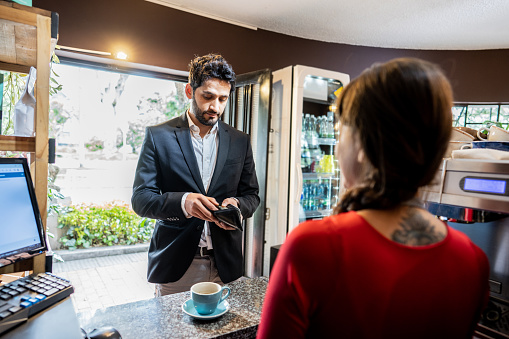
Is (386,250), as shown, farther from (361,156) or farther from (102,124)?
(102,124)

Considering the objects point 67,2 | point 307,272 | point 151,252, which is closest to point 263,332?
point 307,272

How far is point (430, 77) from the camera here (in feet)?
1.82

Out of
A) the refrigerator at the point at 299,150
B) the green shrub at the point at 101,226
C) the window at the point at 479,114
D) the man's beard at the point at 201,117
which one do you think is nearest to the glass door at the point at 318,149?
the refrigerator at the point at 299,150

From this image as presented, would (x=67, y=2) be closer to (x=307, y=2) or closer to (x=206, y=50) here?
(x=206, y=50)

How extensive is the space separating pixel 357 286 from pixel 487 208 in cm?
84

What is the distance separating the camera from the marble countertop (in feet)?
3.10

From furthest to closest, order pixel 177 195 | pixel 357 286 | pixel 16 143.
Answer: pixel 177 195 → pixel 16 143 → pixel 357 286

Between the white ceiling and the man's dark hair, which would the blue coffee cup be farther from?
the white ceiling

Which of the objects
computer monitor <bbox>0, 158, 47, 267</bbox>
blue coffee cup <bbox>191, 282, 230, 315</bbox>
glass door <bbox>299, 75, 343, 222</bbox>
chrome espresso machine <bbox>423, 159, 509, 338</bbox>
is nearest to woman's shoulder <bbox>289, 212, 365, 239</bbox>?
blue coffee cup <bbox>191, 282, 230, 315</bbox>

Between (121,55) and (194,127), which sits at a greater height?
(121,55)

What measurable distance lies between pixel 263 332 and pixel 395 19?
389 cm

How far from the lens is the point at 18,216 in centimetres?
101

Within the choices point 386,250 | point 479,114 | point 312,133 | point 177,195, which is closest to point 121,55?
point 177,195

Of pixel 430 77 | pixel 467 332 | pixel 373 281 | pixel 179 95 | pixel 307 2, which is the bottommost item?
pixel 467 332
